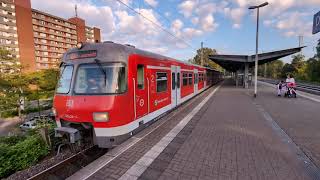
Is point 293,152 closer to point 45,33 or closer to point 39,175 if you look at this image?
point 39,175

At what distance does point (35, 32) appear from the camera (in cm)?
6081

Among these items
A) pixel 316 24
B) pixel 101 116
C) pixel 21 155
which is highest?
pixel 316 24

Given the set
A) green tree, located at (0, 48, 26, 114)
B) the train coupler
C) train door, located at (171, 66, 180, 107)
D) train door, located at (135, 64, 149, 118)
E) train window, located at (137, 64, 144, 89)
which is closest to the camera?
the train coupler

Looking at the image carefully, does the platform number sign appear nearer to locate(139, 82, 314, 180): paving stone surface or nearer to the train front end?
locate(139, 82, 314, 180): paving stone surface

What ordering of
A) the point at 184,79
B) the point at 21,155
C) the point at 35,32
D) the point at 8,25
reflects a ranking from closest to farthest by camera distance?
the point at 21,155 < the point at 184,79 < the point at 8,25 < the point at 35,32

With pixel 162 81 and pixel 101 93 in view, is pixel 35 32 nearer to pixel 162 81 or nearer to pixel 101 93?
pixel 162 81

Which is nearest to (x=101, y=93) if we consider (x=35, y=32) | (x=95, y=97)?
(x=95, y=97)

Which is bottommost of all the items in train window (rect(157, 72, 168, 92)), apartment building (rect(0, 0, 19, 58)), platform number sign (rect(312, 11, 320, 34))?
train window (rect(157, 72, 168, 92))

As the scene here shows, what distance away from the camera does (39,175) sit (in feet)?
13.2

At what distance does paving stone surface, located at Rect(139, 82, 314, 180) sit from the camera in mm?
3910

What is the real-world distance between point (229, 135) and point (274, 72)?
316 feet

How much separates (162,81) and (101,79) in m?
3.32

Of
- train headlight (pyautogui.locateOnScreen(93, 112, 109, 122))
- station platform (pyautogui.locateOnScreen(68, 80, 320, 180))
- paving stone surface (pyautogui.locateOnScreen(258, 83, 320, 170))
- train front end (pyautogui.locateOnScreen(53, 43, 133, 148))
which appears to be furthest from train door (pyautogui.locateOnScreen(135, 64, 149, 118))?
paving stone surface (pyautogui.locateOnScreen(258, 83, 320, 170))

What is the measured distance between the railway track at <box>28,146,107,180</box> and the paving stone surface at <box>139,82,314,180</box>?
1.85 m
